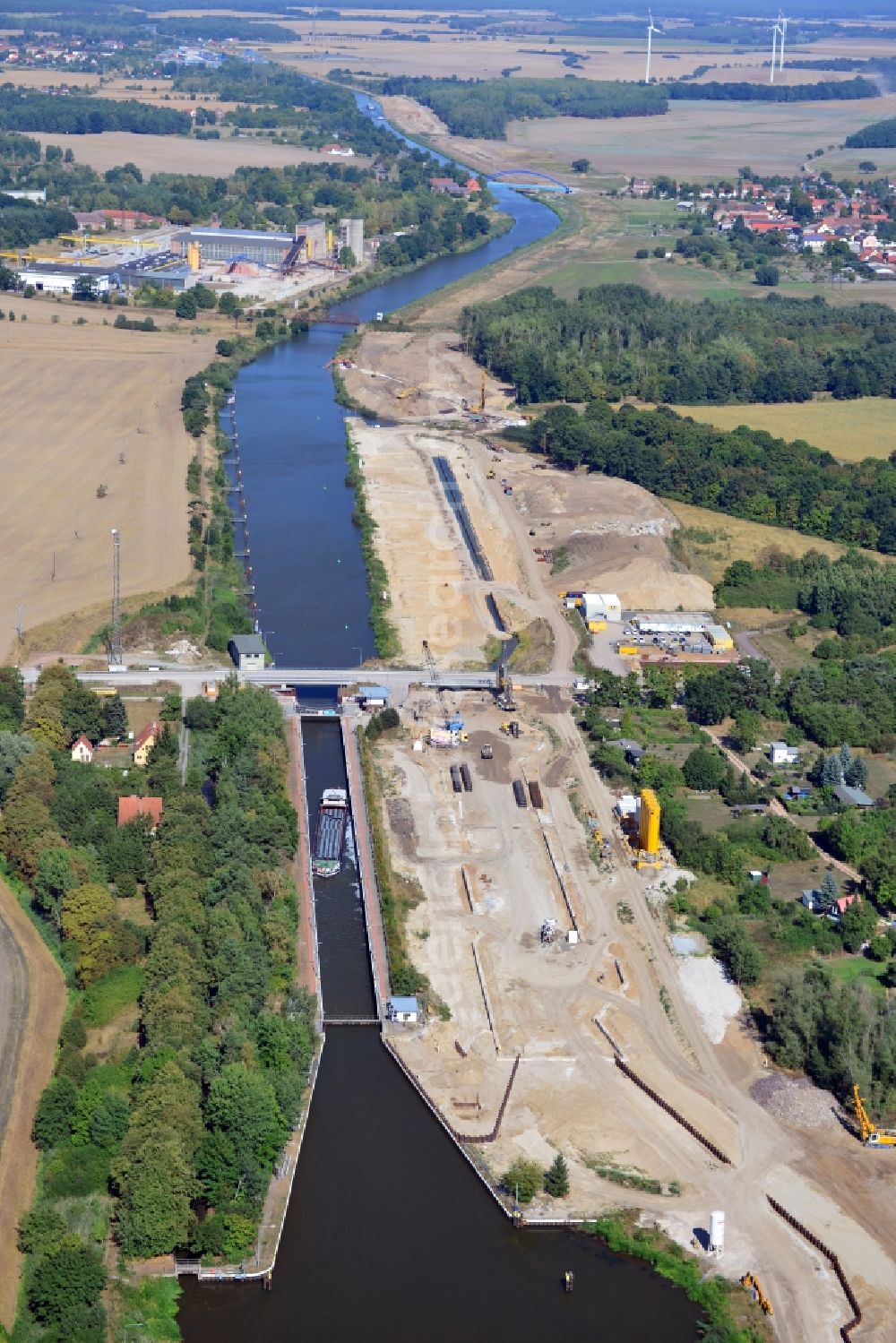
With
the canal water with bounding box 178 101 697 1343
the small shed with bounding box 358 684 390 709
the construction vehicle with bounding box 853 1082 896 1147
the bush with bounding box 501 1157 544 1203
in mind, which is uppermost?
the small shed with bounding box 358 684 390 709

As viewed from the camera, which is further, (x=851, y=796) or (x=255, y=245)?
(x=255, y=245)

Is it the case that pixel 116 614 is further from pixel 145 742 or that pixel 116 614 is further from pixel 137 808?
pixel 137 808

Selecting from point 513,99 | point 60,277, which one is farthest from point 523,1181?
point 513,99

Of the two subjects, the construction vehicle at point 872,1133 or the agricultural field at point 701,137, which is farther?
the agricultural field at point 701,137

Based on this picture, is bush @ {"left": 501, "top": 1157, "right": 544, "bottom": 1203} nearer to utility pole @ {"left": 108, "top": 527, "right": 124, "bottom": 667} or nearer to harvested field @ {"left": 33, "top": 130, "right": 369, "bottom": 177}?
utility pole @ {"left": 108, "top": 527, "right": 124, "bottom": 667}

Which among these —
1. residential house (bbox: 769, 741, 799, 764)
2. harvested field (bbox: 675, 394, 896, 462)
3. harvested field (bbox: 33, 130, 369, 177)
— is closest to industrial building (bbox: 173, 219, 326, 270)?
harvested field (bbox: 33, 130, 369, 177)

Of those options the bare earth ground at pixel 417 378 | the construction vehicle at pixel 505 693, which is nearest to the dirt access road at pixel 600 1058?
the construction vehicle at pixel 505 693

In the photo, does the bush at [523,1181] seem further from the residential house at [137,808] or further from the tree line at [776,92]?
the tree line at [776,92]
